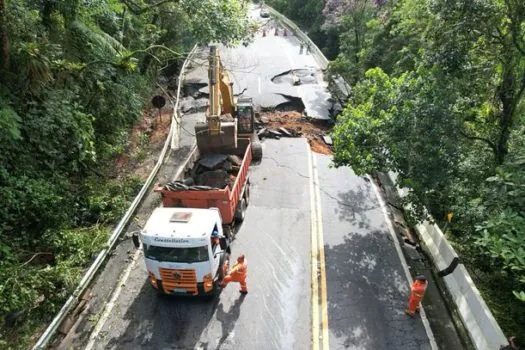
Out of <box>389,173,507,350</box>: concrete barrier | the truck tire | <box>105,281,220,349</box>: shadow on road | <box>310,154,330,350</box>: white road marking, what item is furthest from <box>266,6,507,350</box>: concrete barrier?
the truck tire

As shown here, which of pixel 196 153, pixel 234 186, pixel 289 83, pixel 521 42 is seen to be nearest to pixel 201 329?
pixel 234 186

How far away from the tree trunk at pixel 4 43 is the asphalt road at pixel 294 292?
21.5 feet

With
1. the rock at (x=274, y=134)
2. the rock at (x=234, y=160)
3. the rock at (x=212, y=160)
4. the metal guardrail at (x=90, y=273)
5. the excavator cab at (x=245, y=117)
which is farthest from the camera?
the rock at (x=274, y=134)

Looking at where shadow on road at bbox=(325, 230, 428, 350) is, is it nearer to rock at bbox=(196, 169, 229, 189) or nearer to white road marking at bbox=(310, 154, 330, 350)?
white road marking at bbox=(310, 154, 330, 350)

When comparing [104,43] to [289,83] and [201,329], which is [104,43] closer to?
[201,329]

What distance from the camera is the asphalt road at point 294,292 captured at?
30.4 ft

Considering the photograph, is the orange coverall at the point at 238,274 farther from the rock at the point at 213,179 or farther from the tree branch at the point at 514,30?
the tree branch at the point at 514,30

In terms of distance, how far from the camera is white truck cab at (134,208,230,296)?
30.3 feet

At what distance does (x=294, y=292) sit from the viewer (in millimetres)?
10555

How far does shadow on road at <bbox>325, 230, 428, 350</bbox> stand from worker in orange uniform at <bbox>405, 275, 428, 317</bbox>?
0.23 metres

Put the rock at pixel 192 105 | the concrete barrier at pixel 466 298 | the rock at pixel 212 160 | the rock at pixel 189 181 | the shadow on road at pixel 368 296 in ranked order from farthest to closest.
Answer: the rock at pixel 192 105, the rock at pixel 212 160, the rock at pixel 189 181, the shadow on road at pixel 368 296, the concrete barrier at pixel 466 298

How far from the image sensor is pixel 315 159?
58.7ft

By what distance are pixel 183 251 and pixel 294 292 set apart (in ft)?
10.8

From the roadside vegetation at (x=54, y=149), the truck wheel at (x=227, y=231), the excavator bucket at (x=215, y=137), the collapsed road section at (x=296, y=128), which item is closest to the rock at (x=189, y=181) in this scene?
the truck wheel at (x=227, y=231)
